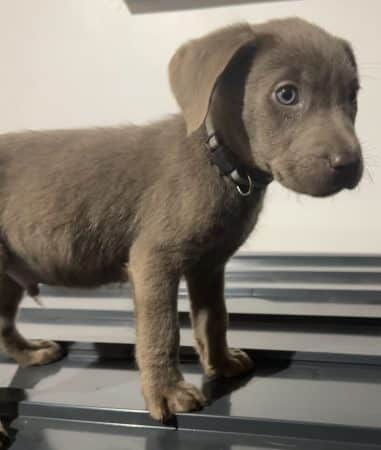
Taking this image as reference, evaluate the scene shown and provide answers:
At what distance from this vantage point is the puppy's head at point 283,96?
0.65 meters

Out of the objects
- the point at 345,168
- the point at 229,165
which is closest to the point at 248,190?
the point at 229,165

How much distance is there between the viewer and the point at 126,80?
4.77 ft

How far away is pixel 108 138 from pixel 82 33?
0.76 metres

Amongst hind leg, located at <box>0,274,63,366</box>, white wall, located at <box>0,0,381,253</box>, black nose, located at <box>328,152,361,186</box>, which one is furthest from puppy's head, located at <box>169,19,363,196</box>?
white wall, located at <box>0,0,381,253</box>

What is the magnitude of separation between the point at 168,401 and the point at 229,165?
328 millimetres

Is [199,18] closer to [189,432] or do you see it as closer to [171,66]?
[171,66]

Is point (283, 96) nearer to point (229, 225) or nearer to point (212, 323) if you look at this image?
point (229, 225)

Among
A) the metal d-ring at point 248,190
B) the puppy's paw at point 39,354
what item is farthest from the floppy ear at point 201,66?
the puppy's paw at point 39,354

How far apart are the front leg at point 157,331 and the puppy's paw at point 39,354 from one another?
0.94 feet

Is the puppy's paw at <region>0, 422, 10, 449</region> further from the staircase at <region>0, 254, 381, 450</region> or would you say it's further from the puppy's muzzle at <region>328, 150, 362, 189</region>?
the puppy's muzzle at <region>328, 150, 362, 189</region>

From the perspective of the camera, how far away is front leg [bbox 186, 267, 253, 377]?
0.89 meters

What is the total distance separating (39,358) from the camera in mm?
1002

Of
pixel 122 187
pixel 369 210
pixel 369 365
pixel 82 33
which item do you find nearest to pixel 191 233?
pixel 122 187

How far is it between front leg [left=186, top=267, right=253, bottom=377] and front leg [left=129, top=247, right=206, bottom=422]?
115 mm
